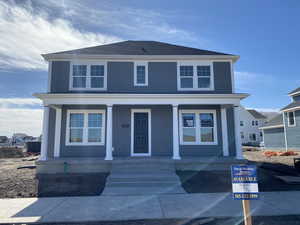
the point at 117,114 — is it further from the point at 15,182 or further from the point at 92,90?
the point at 15,182

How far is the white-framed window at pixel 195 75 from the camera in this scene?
1149 cm

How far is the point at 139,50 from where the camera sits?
40.0ft

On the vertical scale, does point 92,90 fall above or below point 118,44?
below

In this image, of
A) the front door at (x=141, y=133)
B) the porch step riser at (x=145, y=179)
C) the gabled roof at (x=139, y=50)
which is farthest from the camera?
the gabled roof at (x=139, y=50)

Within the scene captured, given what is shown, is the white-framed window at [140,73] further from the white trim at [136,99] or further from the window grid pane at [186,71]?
the window grid pane at [186,71]

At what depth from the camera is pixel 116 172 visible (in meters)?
8.69

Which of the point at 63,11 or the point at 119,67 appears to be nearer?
the point at 63,11

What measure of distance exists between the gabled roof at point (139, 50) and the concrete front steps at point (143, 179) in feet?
20.8

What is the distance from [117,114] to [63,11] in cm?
546

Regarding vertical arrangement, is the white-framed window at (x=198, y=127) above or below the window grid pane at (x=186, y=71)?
below

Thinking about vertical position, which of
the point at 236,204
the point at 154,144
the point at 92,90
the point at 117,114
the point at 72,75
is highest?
the point at 72,75

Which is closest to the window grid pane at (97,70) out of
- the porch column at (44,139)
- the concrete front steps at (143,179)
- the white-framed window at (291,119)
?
the porch column at (44,139)

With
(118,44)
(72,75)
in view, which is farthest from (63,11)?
(118,44)

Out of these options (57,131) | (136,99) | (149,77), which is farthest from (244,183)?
(57,131)
